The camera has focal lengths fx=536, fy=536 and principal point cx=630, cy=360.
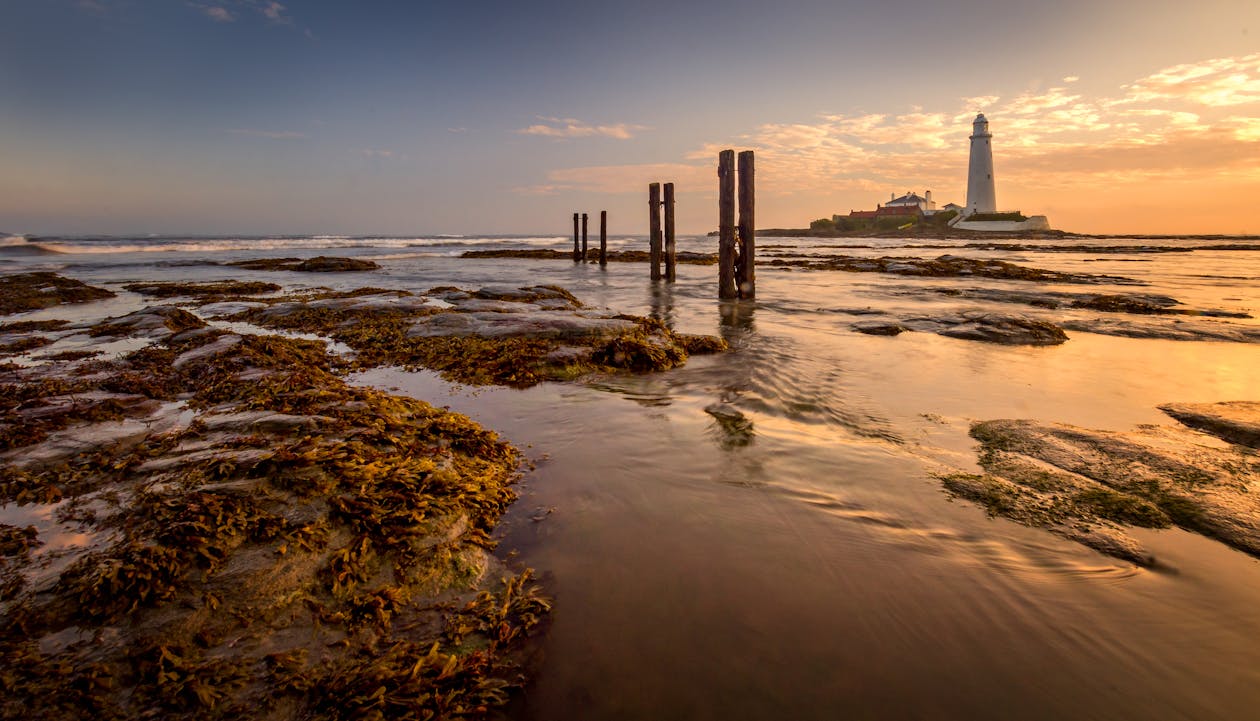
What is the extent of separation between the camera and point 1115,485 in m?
3.58

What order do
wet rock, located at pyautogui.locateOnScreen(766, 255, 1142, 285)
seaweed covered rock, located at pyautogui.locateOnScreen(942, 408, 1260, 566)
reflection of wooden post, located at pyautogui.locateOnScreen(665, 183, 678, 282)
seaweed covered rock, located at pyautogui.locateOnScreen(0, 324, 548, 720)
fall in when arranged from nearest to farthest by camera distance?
seaweed covered rock, located at pyautogui.locateOnScreen(0, 324, 548, 720) < seaweed covered rock, located at pyautogui.locateOnScreen(942, 408, 1260, 566) < wet rock, located at pyautogui.locateOnScreen(766, 255, 1142, 285) < reflection of wooden post, located at pyautogui.locateOnScreen(665, 183, 678, 282)

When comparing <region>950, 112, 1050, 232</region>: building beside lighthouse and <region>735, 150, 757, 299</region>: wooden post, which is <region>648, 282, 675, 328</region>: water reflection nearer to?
<region>735, 150, 757, 299</region>: wooden post

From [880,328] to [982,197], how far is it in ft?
273

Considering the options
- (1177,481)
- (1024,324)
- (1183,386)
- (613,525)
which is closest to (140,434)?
(613,525)

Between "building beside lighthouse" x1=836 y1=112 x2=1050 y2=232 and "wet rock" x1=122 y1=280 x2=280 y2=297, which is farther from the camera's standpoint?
"building beside lighthouse" x1=836 y1=112 x2=1050 y2=232

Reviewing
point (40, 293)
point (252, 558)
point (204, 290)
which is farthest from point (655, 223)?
point (252, 558)

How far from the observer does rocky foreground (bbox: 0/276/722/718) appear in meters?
1.93

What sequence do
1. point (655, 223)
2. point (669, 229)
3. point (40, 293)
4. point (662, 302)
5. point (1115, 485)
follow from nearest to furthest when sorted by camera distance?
point (1115, 485)
point (40, 293)
point (662, 302)
point (669, 229)
point (655, 223)

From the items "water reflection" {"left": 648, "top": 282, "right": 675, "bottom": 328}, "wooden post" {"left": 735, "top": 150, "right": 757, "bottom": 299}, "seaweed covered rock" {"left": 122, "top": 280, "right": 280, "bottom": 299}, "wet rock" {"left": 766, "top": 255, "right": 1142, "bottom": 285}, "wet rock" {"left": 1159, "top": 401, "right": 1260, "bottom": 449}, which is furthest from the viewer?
"wet rock" {"left": 766, "top": 255, "right": 1142, "bottom": 285}

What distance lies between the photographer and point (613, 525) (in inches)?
126

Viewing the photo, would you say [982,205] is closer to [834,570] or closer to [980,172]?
[980,172]

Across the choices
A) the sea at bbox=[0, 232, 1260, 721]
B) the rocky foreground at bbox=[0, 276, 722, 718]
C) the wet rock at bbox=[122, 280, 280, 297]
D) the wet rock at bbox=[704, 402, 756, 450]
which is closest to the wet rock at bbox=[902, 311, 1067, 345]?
the sea at bbox=[0, 232, 1260, 721]

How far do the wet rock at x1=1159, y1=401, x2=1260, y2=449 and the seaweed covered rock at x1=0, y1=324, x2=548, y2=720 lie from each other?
5.79 meters

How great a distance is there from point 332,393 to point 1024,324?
10.7 meters
